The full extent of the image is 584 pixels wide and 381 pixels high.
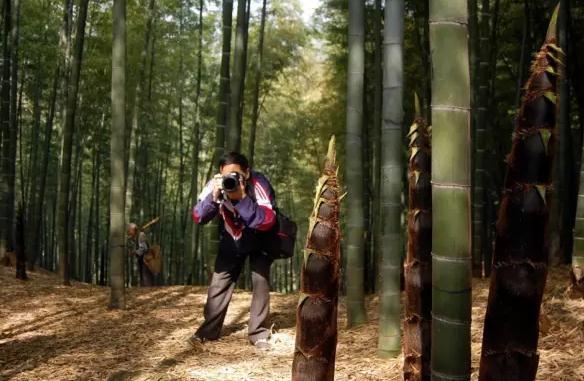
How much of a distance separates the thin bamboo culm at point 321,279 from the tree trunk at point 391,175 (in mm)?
1486

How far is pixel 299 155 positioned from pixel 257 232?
41.8ft

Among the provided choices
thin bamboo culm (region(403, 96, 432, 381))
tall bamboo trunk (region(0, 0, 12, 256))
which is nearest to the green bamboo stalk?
thin bamboo culm (region(403, 96, 432, 381))

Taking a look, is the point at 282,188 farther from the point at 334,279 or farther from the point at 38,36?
the point at 334,279

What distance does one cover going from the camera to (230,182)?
125 inches

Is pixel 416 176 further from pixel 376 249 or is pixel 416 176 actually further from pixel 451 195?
pixel 376 249

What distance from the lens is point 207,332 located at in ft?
12.1

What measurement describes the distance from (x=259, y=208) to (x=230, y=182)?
9.1 inches

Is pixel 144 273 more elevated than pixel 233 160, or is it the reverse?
pixel 233 160

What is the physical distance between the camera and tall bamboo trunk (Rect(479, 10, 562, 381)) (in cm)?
125

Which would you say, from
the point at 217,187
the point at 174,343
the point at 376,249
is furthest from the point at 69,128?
the point at 376,249

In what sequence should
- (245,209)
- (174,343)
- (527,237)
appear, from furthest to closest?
(174,343) < (245,209) < (527,237)

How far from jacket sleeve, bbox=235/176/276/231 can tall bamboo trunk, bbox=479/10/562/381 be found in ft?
6.46

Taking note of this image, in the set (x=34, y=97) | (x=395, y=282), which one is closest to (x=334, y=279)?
(x=395, y=282)

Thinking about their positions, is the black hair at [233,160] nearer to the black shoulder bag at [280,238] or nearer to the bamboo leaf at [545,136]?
the black shoulder bag at [280,238]
